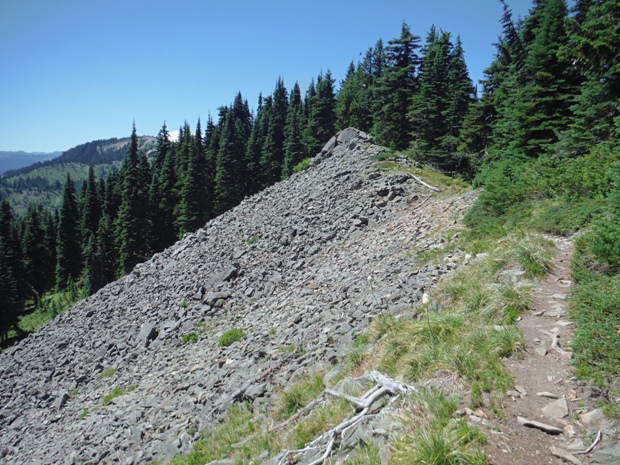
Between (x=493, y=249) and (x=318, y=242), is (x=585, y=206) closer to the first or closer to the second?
(x=493, y=249)

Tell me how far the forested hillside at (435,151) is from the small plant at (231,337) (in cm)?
880

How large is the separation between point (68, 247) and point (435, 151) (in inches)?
2529

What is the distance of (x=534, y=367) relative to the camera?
15.4ft

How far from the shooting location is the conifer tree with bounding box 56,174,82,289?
61450 mm

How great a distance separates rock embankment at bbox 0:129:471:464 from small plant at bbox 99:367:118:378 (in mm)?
183

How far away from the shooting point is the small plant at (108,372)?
16.7m

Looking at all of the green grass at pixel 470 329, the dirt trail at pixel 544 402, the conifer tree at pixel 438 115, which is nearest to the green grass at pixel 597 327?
the dirt trail at pixel 544 402

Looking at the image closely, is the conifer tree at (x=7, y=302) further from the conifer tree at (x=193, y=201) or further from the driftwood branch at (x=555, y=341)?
the driftwood branch at (x=555, y=341)

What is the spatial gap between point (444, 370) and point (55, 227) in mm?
82446

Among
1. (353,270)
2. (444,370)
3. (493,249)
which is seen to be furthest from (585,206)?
(353,270)

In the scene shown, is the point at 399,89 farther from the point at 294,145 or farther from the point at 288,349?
the point at 288,349

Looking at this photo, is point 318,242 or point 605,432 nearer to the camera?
point 605,432

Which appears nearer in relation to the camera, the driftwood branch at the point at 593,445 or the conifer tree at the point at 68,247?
the driftwood branch at the point at 593,445

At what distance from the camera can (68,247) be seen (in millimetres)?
63062
